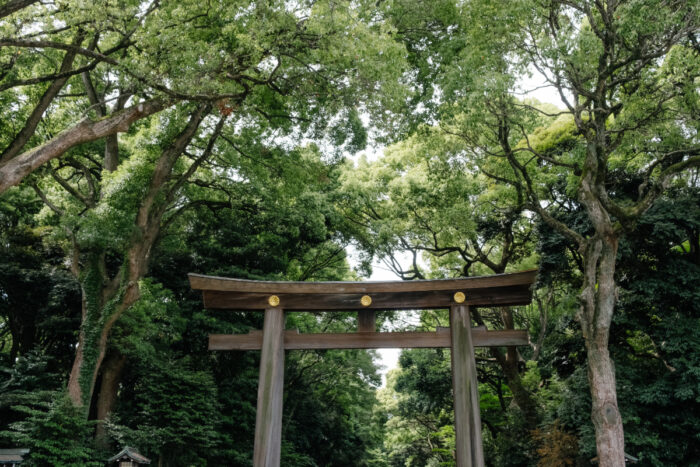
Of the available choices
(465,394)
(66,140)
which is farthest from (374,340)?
(66,140)

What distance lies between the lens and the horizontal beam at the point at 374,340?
7211mm

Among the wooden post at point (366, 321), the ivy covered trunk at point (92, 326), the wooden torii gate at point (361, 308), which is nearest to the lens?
the wooden torii gate at point (361, 308)

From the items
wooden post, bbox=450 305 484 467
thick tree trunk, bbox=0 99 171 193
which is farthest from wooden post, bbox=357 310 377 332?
thick tree trunk, bbox=0 99 171 193

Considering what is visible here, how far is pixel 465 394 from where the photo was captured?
6.93m

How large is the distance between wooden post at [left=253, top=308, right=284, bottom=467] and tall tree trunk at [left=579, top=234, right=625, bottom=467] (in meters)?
5.14

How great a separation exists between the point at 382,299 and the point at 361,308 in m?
0.34

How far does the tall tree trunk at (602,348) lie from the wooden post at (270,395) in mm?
5136

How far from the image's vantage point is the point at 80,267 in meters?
12.5

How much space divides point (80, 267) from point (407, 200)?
8.55m

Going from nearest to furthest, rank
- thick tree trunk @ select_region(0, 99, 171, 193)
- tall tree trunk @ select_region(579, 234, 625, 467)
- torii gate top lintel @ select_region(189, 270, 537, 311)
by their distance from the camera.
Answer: thick tree trunk @ select_region(0, 99, 171, 193), torii gate top lintel @ select_region(189, 270, 537, 311), tall tree trunk @ select_region(579, 234, 625, 467)

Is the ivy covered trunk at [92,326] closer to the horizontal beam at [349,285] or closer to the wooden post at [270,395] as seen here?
the horizontal beam at [349,285]

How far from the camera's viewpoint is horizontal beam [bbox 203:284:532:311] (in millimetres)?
7422

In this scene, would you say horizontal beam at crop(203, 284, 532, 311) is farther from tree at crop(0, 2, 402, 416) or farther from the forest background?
tree at crop(0, 2, 402, 416)

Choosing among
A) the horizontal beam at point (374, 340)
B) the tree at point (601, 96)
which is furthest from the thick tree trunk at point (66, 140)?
the tree at point (601, 96)
